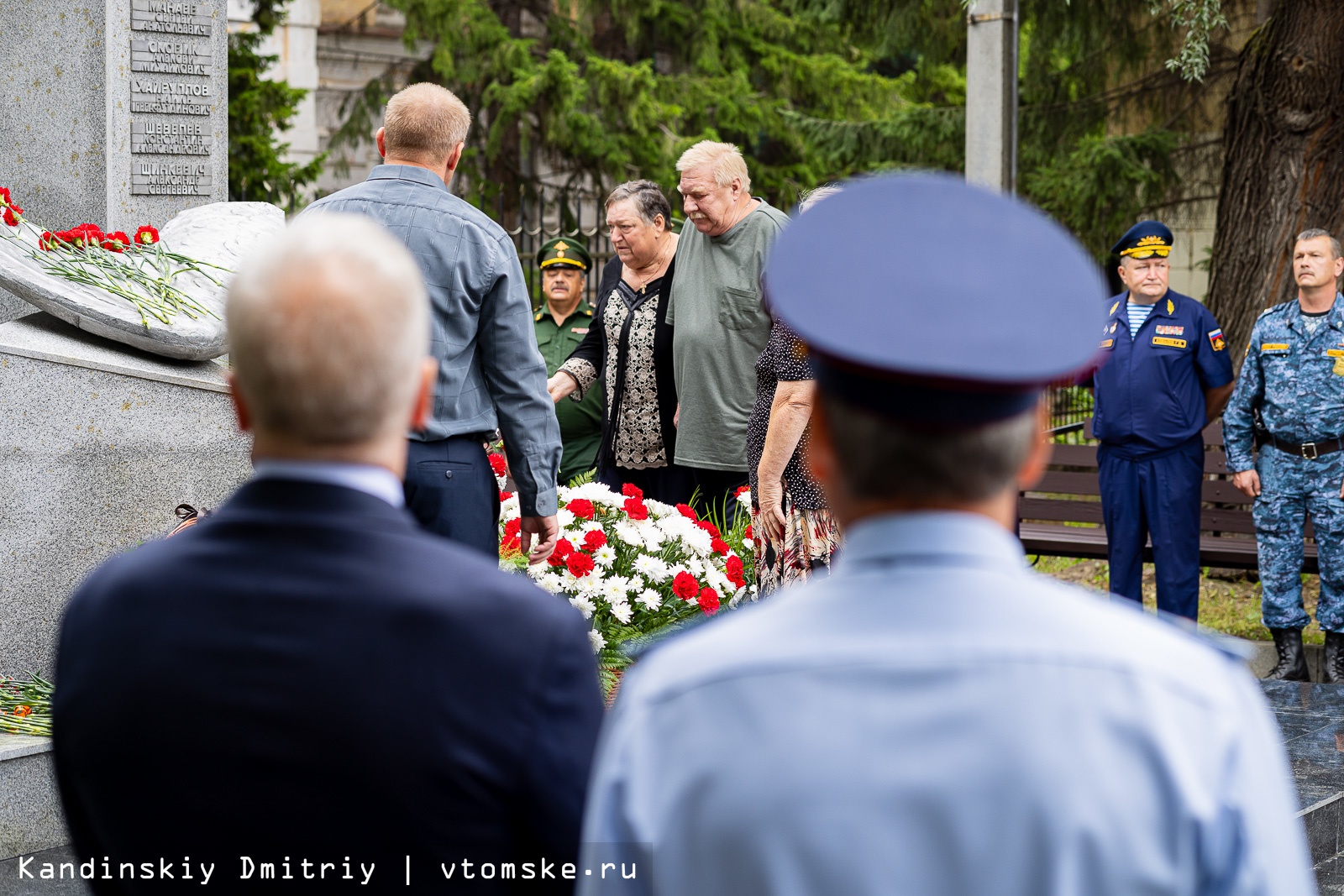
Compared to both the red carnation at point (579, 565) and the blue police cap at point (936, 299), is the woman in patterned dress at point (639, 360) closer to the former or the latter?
the red carnation at point (579, 565)

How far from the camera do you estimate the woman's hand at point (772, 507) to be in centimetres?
466

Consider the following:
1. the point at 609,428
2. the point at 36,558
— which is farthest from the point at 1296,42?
the point at 36,558

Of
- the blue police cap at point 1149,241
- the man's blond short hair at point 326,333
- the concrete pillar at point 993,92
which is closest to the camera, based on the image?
the man's blond short hair at point 326,333

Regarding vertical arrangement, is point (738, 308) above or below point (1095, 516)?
above

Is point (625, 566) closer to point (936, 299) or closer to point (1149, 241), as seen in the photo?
point (936, 299)

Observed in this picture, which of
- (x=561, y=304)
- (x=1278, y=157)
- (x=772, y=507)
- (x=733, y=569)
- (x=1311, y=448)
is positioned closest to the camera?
(x=772, y=507)

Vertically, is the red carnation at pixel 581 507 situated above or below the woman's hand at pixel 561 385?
below

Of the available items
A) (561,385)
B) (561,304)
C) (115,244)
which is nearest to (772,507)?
(561,385)

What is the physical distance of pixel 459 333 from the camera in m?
3.75

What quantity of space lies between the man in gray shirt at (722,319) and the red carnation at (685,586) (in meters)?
1.16

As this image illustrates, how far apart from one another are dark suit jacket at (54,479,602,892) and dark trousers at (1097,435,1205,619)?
6.40m

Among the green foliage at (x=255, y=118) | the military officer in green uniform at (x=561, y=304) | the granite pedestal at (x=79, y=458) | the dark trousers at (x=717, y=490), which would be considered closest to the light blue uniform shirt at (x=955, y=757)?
the granite pedestal at (x=79, y=458)

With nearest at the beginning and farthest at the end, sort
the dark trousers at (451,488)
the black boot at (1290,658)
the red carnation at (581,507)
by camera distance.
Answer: the dark trousers at (451,488) → the red carnation at (581,507) → the black boot at (1290,658)

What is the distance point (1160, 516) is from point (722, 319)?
9.71 ft
